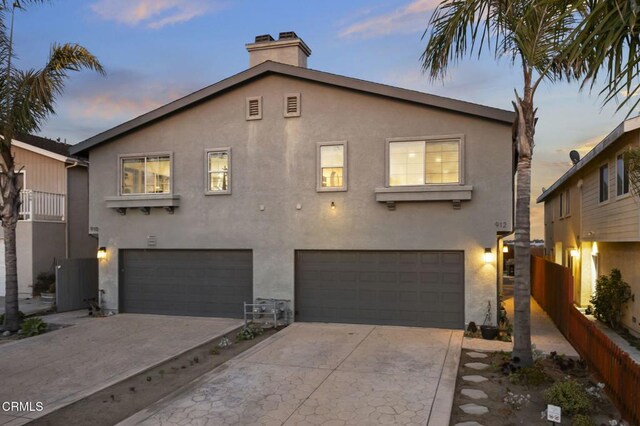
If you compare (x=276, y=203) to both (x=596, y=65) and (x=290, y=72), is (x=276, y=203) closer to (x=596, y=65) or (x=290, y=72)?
(x=290, y=72)

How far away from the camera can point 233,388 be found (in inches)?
298

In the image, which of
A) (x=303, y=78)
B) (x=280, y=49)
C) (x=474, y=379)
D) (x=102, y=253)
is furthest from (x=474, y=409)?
(x=102, y=253)

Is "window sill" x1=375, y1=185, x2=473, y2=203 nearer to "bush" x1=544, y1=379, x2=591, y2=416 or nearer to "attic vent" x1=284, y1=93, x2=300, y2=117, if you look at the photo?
"attic vent" x1=284, y1=93, x2=300, y2=117

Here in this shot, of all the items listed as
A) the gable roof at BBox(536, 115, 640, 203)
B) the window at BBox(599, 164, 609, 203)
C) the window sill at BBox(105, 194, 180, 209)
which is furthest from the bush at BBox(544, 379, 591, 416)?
the window sill at BBox(105, 194, 180, 209)

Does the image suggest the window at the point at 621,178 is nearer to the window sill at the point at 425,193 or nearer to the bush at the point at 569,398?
the window sill at the point at 425,193

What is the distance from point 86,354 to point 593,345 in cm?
1010

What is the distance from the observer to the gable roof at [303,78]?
11359 millimetres

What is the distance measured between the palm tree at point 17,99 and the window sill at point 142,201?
9.05ft

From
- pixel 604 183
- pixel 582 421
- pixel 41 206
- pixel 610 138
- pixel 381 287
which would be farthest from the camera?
pixel 41 206

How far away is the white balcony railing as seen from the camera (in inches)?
688

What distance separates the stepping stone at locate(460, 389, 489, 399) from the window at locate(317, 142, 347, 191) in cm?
661

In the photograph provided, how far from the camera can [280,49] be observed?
14289 millimetres

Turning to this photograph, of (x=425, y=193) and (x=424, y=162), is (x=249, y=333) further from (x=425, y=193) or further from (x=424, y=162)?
(x=424, y=162)

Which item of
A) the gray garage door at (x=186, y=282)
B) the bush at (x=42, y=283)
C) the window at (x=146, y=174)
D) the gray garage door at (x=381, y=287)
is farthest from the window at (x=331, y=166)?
the bush at (x=42, y=283)
